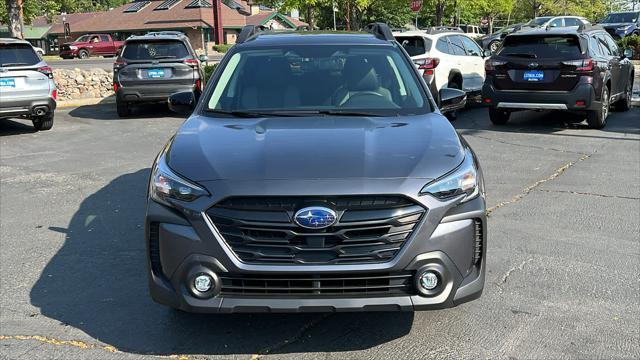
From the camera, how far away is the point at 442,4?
3091cm

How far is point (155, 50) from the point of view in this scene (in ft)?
44.0

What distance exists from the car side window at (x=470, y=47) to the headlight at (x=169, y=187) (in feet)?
37.3

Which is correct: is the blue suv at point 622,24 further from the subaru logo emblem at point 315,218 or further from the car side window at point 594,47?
the subaru logo emblem at point 315,218

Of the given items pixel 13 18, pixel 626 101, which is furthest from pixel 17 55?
pixel 13 18

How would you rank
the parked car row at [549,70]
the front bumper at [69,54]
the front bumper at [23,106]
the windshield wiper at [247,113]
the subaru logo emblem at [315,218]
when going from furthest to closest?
the front bumper at [69,54] < the front bumper at [23,106] < the parked car row at [549,70] < the windshield wiper at [247,113] < the subaru logo emblem at [315,218]

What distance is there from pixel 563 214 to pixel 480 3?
2897cm

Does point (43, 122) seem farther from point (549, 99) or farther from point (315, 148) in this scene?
point (315, 148)

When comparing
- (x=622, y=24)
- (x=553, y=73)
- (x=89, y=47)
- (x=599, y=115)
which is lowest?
(x=89, y=47)

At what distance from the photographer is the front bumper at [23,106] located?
35.6 feet

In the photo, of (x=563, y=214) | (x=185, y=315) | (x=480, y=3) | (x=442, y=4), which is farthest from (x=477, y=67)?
(x=480, y=3)

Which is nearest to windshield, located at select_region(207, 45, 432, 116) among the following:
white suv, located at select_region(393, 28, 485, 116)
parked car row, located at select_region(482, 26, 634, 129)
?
parked car row, located at select_region(482, 26, 634, 129)

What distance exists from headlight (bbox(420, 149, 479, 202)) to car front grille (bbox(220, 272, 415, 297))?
44cm

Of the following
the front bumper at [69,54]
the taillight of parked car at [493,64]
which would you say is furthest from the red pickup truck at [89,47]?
the taillight of parked car at [493,64]

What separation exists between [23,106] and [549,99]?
8915 millimetres
